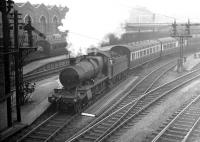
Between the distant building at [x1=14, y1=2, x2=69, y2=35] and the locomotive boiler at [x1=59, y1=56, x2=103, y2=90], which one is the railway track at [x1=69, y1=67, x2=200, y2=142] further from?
the distant building at [x1=14, y1=2, x2=69, y2=35]

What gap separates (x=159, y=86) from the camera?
817 inches

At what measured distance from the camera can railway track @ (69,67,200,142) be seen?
39.7ft

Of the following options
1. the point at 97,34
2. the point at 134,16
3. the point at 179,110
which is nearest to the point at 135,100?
the point at 179,110

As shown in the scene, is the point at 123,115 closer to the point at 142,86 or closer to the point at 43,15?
the point at 142,86

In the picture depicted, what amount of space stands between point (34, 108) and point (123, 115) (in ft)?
16.4

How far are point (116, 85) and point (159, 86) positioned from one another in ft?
10.8

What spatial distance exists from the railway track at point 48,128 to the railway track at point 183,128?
14.5 feet

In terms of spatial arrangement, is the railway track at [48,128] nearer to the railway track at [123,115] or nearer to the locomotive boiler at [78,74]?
the railway track at [123,115]

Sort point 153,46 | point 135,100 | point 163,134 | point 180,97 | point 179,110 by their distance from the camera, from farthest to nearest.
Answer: point 153,46, point 180,97, point 135,100, point 179,110, point 163,134

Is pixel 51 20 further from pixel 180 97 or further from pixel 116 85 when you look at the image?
pixel 180 97

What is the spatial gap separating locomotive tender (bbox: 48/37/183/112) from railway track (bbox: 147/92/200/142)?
16.1ft

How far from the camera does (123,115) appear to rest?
14406 millimetres

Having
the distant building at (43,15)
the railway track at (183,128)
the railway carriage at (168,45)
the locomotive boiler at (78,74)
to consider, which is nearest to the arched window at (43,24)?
the distant building at (43,15)

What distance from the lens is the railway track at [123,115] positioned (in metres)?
12.1
